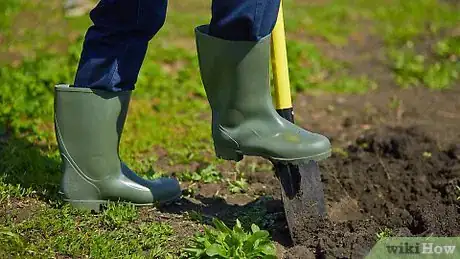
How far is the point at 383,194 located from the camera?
11.6 ft

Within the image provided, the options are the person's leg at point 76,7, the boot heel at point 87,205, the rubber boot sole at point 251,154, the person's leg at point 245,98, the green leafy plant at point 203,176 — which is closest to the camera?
the person's leg at point 245,98

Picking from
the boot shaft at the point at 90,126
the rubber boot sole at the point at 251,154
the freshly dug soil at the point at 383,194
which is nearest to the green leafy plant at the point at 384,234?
the freshly dug soil at the point at 383,194

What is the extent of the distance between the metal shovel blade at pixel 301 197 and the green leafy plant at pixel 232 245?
22 cm

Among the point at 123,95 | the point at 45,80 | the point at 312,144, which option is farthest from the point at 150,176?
the point at 45,80

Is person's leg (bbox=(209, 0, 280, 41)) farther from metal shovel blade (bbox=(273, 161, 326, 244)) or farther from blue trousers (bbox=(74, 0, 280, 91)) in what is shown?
metal shovel blade (bbox=(273, 161, 326, 244))

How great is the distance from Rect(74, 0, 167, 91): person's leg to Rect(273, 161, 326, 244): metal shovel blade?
681 mm

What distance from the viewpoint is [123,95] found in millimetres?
2994

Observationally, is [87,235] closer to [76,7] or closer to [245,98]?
[245,98]

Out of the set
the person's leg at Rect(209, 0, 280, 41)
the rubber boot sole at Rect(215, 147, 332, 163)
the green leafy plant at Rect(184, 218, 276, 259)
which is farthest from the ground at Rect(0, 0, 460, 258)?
the person's leg at Rect(209, 0, 280, 41)

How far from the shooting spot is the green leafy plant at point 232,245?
2611mm

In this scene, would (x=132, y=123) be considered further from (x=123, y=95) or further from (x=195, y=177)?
(x=123, y=95)

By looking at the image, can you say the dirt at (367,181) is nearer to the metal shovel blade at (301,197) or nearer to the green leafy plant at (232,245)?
the metal shovel blade at (301,197)

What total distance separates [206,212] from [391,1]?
5293 mm

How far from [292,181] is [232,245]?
1.46 ft
